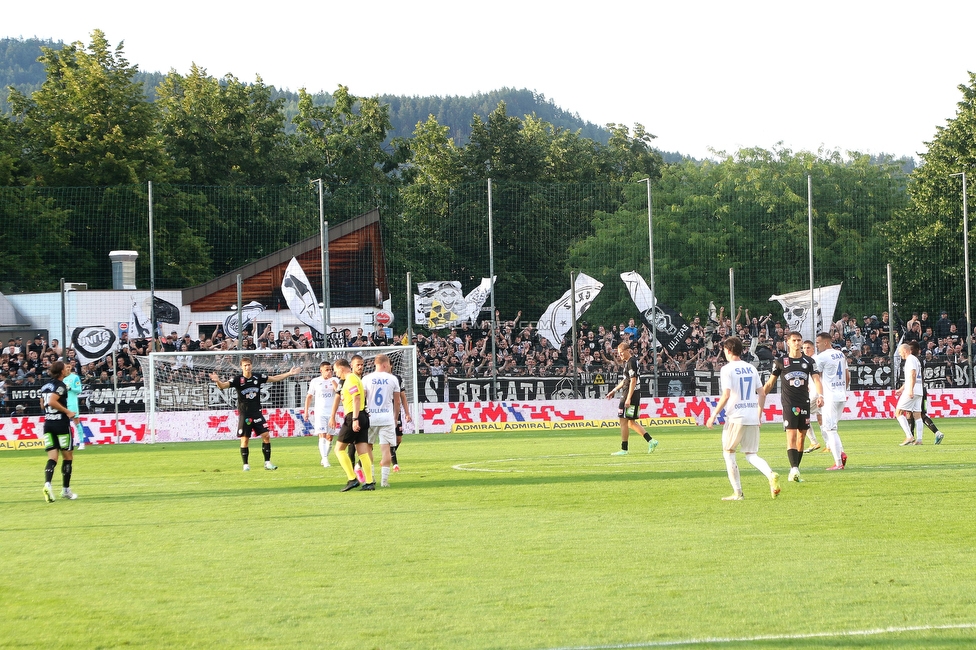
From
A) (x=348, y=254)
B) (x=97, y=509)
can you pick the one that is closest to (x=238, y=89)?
(x=348, y=254)

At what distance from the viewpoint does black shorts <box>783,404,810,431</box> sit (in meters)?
16.8

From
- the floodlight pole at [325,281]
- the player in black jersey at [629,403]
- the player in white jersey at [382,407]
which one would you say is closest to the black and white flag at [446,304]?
the floodlight pole at [325,281]

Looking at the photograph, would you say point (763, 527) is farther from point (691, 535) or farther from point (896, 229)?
point (896, 229)

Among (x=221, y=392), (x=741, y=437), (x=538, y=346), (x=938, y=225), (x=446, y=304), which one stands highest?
(x=938, y=225)

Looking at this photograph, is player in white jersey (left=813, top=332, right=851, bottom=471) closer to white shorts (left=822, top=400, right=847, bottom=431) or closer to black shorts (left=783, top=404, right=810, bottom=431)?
white shorts (left=822, top=400, right=847, bottom=431)

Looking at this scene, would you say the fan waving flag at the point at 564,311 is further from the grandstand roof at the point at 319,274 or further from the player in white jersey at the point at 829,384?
the player in white jersey at the point at 829,384

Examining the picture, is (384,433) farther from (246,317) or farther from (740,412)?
(246,317)

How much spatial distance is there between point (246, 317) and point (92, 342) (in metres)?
5.54

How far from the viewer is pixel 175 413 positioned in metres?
32.5

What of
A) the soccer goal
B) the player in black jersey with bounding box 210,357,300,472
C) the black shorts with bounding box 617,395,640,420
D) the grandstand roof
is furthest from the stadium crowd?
the player in black jersey with bounding box 210,357,300,472

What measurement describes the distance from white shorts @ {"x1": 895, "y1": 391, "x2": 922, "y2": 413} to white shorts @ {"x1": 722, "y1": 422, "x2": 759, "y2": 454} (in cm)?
973

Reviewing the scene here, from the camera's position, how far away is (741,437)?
45.8 ft

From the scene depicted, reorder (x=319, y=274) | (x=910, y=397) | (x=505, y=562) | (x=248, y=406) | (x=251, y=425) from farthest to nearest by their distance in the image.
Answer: (x=319, y=274), (x=910, y=397), (x=248, y=406), (x=251, y=425), (x=505, y=562)

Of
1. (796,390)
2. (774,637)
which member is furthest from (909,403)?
(774,637)
